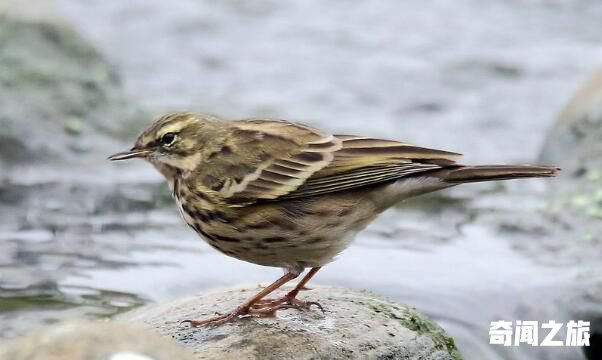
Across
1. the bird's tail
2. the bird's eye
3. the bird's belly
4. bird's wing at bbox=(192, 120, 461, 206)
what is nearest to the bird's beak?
the bird's eye

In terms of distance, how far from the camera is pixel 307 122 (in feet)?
47.4

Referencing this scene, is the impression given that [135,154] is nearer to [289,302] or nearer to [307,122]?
[289,302]

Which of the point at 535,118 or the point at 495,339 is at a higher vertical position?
the point at 535,118

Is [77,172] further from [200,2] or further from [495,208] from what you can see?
[200,2]

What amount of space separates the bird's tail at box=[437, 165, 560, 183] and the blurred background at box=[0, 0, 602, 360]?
228cm

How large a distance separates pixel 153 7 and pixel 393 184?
39.9 ft

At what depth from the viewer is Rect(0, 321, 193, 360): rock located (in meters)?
4.98

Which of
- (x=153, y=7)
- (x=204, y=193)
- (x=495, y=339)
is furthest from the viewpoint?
(x=153, y=7)

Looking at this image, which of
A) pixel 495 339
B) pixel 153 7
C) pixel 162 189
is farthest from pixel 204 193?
pixel 153 7

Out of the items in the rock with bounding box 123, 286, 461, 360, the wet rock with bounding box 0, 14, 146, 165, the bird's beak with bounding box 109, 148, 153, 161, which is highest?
the wet rock with bounding box 0, 14, 146, 165

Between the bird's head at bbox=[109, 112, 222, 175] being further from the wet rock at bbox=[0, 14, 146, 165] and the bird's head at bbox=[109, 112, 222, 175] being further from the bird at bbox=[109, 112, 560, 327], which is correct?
the wet rock at bbox=[0, 14, 146, 165]

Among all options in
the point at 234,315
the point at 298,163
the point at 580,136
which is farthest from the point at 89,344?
the point at 580,136

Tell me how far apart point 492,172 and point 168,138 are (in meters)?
2.04

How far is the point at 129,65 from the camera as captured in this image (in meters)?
16.6
